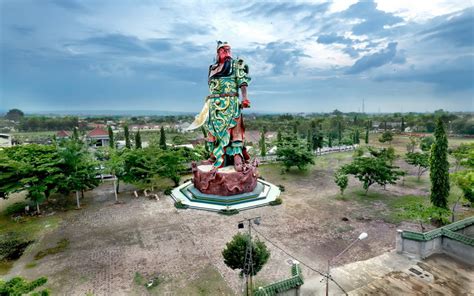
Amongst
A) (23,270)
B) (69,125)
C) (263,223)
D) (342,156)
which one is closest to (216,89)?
(263,223)

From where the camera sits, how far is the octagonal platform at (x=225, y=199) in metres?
19.0

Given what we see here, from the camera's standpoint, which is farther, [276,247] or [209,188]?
[209,188]

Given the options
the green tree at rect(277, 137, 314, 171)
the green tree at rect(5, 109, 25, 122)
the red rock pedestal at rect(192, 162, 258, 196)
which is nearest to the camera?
the red rock pedestal at rect(192, 162, 258, 196)

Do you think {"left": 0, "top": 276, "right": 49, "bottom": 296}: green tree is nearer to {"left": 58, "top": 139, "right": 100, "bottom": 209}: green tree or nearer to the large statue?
{"left": 58, "top": 139, "right": 100, "bottom": 209}: green tree

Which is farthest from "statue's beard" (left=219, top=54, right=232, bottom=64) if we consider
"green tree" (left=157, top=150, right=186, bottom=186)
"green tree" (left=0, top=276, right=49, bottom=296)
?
"green tree" (left=0, top=276, right=49, bottom=296)

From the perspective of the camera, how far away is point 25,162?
18.2 m

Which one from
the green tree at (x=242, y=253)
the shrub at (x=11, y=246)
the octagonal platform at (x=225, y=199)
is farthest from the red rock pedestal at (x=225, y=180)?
the shrub at (x=11, y=246)

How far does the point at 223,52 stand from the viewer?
66.6ft

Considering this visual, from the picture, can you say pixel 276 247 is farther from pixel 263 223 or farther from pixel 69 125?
pixel 69 125

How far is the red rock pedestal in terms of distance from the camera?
66.0 feet

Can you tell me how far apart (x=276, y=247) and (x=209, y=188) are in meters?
8.29

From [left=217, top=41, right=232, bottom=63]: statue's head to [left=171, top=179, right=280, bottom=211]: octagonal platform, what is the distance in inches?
391

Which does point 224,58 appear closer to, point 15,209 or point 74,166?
point 74,166

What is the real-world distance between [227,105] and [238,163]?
4.32m
